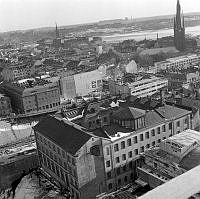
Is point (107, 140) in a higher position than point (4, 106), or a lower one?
higher

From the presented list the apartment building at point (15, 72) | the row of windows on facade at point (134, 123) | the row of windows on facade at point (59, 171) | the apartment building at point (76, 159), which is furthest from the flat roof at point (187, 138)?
the apartment building at point (15, 72)

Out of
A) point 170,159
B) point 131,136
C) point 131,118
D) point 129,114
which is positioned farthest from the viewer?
point 129,114

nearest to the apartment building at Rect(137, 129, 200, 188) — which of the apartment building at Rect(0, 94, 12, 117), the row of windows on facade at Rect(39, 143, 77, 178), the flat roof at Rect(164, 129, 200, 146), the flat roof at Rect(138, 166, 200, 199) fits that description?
the flat roof at Rect(164, 129, 200, 146)

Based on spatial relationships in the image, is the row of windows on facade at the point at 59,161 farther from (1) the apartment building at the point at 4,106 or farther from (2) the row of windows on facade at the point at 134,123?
(1) the apartment building at the point at 4,106

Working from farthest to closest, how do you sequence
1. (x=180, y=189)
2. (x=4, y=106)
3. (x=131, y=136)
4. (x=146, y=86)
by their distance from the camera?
1. (x=4, y=106)
2. (x=146, y=86)
3. (x=131, y=136)
4. (x=180, y=189)

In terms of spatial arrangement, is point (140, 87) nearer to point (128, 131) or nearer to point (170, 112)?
point (170, 112)

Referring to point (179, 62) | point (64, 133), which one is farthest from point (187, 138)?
point (179, 62)

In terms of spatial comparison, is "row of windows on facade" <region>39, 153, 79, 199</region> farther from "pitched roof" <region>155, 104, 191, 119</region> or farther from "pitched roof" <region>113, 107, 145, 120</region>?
"pitched roof" <region>155, 104, 191, 119</region>
